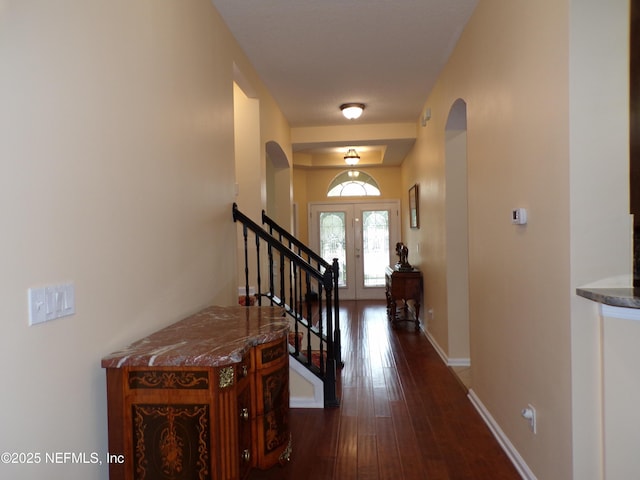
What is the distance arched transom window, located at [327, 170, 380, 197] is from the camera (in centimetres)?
830

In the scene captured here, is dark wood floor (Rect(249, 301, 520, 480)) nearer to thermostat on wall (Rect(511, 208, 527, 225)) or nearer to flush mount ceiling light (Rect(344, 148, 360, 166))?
thermostat on wall (Rect(511, 208, 527, 225))

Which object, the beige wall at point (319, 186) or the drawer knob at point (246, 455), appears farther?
the beige wall at point (319, 186)

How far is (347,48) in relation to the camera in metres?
3.42

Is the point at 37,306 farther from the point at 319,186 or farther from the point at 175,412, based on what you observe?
the point at 319,186

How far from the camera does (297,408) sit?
309cm

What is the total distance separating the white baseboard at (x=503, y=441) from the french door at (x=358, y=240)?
5.16 m

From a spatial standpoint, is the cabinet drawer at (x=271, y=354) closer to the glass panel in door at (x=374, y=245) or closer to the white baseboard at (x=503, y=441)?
the white baseboard at (x=503, y=441)

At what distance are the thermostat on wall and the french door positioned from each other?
19.8 feet

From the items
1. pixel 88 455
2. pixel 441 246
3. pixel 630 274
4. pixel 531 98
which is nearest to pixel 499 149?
pixel 531 98

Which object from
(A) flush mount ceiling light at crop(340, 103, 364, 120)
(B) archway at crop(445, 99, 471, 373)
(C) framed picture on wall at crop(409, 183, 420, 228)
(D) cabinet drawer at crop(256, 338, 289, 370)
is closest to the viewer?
(D) cabinet drawer at crop(256, 338, 289, 370)

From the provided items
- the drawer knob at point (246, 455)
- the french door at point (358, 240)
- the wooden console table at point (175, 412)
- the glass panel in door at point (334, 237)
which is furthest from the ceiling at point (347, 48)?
the glass panel in door at point (334, 237)

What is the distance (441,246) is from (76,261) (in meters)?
3.54

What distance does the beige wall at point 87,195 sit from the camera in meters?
1.12

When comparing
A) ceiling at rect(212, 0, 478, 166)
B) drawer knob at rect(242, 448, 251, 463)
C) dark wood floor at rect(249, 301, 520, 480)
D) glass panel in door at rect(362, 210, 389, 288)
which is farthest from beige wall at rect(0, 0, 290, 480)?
glass panel in door at rect(362, 210, 389, 288)
